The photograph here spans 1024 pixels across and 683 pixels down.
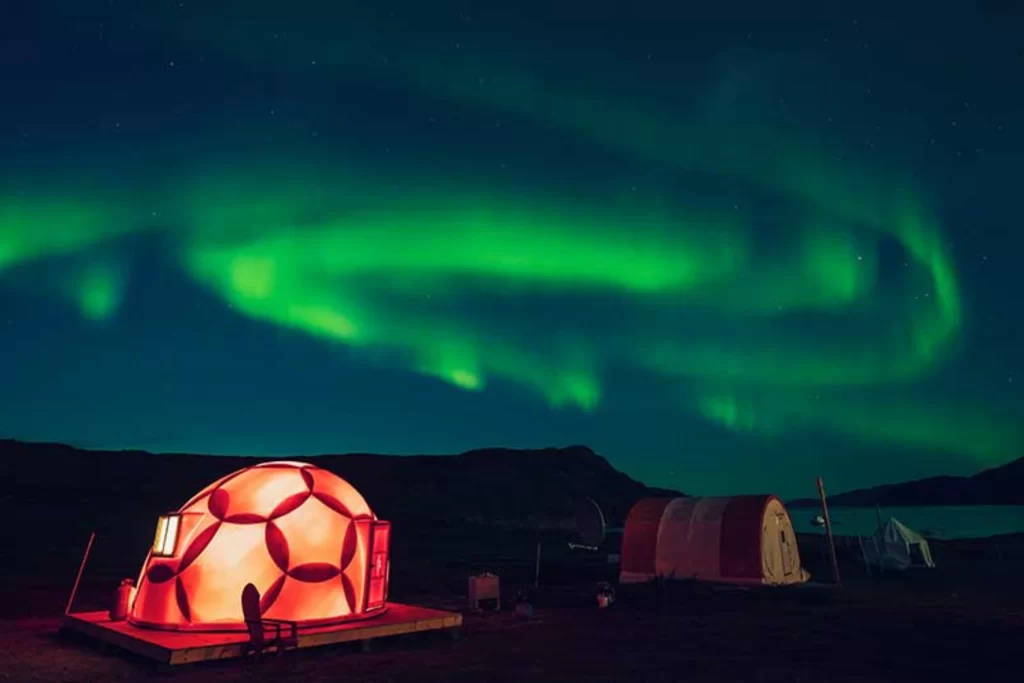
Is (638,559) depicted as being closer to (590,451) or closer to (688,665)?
(688,665)

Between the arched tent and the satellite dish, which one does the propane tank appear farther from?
the arched tent

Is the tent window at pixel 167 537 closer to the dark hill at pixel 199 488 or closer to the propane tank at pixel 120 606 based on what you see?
the propane tank at pixel 120 606

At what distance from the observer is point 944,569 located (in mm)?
33062

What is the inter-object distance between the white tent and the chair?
27036mm

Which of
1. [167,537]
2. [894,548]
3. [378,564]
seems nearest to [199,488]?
[894,548]

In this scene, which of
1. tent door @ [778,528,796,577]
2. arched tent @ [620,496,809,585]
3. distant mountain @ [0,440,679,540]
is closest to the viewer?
arched tent @ [620,496,809,585]

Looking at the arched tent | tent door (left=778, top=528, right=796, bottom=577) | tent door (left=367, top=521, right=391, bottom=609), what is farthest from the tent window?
tent door (left=778, top=528, right=796, bottom=577)

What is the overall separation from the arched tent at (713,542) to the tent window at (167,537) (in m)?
15.2

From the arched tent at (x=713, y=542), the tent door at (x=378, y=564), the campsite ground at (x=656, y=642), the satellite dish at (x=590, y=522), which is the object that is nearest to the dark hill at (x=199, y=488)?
the campsite ground at (x=656, y=642)

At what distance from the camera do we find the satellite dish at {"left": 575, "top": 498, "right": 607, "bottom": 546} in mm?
22984

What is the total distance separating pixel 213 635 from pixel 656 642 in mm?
7890

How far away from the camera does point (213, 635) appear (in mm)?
12555

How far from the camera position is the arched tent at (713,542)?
24.1 meters

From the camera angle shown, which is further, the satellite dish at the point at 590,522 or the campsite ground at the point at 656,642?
the satellite dish at the point at 590,522
